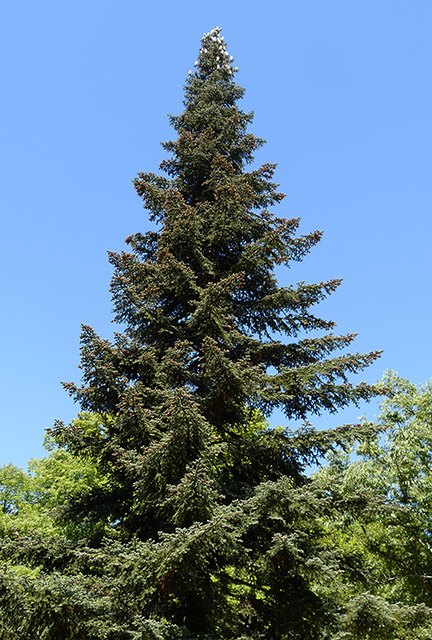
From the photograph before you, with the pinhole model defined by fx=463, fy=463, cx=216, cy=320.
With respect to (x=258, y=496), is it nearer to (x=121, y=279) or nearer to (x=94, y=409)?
(x=94, y=409)

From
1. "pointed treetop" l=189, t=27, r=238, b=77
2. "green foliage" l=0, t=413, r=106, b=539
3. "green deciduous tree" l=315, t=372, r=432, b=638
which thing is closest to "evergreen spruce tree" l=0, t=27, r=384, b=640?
"pointed treetop" l=189, t=27, r=238, b=77

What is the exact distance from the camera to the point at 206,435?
7.28 meters

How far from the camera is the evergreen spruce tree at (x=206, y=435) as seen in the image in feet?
21.1

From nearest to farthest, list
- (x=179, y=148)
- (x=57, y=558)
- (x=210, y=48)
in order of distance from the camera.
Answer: (x=57, y=558) < (x=179, y=148) < (x=210, y=48)

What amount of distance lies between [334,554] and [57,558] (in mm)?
4662

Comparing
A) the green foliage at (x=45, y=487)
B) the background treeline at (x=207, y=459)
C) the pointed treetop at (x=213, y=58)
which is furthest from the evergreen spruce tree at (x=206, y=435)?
the green foliage at (x=45, y=487)

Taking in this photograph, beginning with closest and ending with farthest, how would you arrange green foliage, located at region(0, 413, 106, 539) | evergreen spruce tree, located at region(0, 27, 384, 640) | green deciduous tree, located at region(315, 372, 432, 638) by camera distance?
evergreen spruce tree, located at region(0, 27, 384, 640), green deciduous tree, located at region(315, 372, 432, 638), green foliage, located at region(0, 413, 106, 539)

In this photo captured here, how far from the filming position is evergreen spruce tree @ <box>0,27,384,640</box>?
642cm

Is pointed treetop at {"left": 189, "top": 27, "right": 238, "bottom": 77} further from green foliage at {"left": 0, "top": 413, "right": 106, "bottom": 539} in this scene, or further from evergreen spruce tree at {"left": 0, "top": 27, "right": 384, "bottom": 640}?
green foliage at {"left": 0, "top": 413, "right": 106, "bottom": 539}

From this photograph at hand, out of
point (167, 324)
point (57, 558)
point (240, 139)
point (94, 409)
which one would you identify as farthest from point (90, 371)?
point (240, 139)

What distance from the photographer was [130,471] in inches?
293

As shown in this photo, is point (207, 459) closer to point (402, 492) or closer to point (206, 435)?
point (206, 435)

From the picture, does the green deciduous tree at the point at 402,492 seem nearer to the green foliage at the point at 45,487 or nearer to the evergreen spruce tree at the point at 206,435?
the evergreen spruce tree at the point at 206,435

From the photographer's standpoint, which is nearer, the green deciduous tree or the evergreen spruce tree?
the evergreen spruce tree
